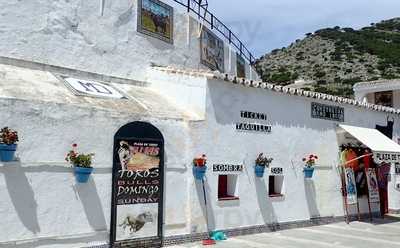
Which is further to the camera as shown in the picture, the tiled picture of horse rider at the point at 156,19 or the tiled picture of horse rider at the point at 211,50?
the tiled picture of horse rider at the point at 211,50

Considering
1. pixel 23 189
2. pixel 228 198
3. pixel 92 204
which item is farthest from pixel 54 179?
pixel 228 198

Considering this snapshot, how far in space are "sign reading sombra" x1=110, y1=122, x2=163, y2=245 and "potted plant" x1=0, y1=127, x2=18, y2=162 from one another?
2.59 meters

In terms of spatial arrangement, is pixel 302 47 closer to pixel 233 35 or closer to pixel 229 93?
pixel 233 35

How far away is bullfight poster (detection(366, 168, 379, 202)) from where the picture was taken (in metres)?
20.6

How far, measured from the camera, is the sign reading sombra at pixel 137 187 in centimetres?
1180

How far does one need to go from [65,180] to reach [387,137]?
15385 mm

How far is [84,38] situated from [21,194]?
6.02 metres

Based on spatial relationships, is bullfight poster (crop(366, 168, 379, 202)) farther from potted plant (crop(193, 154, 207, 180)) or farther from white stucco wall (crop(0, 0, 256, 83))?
potted plant (crop(193, 154, 207, 180))

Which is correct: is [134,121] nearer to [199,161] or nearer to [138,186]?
[138,186]

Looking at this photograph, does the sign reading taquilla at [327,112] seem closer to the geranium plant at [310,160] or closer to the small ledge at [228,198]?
the geranium plant at [310,160]

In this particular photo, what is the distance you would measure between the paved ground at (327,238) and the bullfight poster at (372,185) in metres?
2.56

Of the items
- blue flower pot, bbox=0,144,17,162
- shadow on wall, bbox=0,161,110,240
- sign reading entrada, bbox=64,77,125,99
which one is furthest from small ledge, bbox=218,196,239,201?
blue flower pot, bbox=0,144,17,162

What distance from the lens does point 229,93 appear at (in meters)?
14.7

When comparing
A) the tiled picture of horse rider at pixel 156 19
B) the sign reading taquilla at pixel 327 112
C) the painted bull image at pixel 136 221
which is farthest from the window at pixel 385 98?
the painted bull image at pixel 136 221
